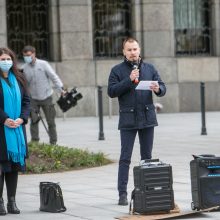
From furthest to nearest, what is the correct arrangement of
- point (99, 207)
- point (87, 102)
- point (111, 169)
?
point (87, 102)
point (111, 169)
point (99, 207)

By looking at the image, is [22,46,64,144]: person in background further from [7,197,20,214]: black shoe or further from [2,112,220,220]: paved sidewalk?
[7,197,20,214]: black shoe

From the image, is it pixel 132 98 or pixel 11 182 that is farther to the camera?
pixel 132 98

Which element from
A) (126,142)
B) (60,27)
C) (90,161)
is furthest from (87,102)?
(126,142)

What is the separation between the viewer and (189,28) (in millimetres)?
29172

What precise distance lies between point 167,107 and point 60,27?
3.96 meters

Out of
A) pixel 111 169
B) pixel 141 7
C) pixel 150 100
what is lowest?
pixel 111 169

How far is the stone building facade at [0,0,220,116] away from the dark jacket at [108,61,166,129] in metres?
16.0

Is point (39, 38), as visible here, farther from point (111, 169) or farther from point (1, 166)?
point (1, 166)

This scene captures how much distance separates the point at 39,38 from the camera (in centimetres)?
2791

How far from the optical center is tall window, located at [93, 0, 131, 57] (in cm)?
2828

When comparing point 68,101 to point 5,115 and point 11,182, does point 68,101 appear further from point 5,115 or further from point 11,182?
point 5,115

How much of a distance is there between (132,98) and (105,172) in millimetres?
3624

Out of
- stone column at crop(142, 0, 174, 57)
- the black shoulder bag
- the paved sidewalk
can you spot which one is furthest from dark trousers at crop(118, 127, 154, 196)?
stone column at crop(142, 0, 174, 57)

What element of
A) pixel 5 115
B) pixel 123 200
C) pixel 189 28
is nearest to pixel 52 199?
pixel 123 200
